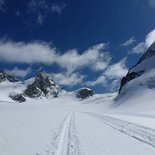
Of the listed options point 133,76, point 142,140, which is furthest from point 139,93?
point 142,140

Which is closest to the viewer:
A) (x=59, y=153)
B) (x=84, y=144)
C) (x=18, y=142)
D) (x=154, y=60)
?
(x=59, y=153)

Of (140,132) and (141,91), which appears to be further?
(141,91)

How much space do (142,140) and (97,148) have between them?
2.38m

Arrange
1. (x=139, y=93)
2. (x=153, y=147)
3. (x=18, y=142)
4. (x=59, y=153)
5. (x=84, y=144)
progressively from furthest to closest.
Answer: (x=139, y=93) → (x=18, y=142) → (x=84, y=144) → (x=153, y=147) → (x=59, y=153)

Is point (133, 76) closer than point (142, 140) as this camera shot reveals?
No

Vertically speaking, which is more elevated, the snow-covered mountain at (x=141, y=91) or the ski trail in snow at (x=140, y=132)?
the snow-covered mountain at (x=141, y=91)

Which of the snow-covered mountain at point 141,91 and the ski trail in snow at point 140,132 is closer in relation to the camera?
the ski trail in snow at point 140,132

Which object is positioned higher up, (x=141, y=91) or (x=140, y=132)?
(x=141, y=91)

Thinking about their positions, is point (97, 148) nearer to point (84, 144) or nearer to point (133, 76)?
point (84, 144)

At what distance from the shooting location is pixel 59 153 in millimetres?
8594

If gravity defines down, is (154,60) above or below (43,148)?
above

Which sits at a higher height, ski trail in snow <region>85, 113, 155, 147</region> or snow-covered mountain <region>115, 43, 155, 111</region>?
snow-covered mountain <region>115, 43, 155, 111</region>

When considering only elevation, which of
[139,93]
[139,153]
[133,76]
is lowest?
[139,153]

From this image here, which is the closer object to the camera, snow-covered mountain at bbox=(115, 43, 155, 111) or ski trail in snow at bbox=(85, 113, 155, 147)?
ski trail in snow at bbox=(85, 113, 155, 147)
